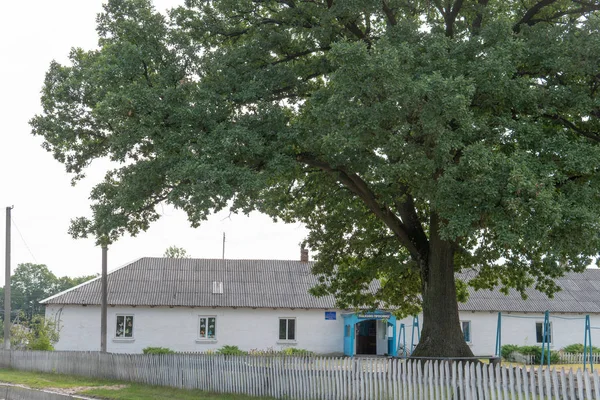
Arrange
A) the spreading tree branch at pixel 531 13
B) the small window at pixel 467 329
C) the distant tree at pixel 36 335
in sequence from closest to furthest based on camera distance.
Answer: the spreading tree branch at pixel 531 13 < the distant tree at pixel 36 335 < the small window at pixel 467 329

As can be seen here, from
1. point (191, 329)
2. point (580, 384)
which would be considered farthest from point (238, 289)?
point (580, 384)

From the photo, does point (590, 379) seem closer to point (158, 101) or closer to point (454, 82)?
point (454, 82)

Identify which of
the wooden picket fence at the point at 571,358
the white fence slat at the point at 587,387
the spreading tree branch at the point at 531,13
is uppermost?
the spreading tree branch at the point at 531,13

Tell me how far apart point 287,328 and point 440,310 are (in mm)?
19312

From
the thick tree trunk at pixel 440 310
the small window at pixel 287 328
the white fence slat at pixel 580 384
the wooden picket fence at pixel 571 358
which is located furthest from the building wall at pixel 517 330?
the white fence slat at pixel 580 384

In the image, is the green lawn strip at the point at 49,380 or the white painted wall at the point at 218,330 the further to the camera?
the white painted wall at the point at 218,330

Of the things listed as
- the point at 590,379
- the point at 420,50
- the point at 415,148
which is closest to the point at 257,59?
the point at 420,50

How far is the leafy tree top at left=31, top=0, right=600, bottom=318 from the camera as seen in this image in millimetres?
14078

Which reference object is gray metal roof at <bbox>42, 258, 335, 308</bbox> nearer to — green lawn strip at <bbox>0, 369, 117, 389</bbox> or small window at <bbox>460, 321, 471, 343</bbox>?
small window at <bbox>460, 321, 471, 343</bbox>

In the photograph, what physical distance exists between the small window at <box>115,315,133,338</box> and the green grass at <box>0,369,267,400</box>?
9.97 meters

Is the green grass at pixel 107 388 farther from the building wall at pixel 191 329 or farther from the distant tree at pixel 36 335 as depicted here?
the building wall at pixel 191 329

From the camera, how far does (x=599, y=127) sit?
16.3 metres

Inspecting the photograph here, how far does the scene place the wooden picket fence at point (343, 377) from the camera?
12033mm

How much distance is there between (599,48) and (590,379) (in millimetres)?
7441
